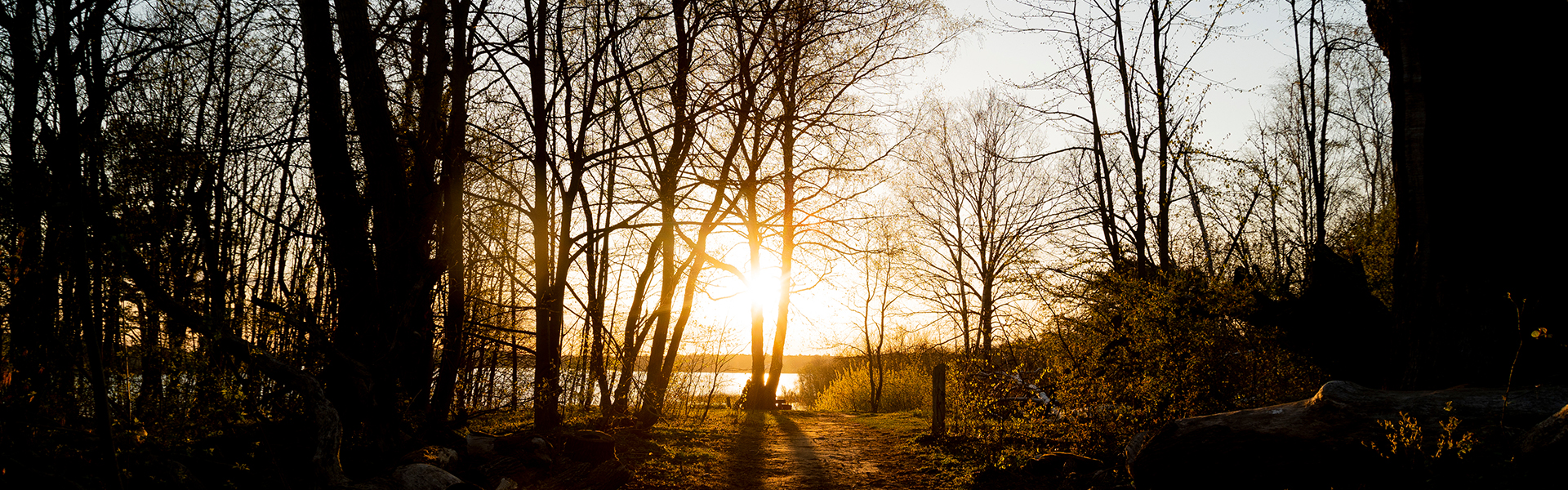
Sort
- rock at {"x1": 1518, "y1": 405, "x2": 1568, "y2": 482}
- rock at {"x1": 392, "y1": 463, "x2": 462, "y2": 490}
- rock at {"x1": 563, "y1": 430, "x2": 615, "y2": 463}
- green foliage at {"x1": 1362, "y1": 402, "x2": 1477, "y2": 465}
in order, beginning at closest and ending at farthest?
rock at {"x1": 1518, "y1": 405, "x2": 1568, "y2": 482}
green foliage at {"x1": 1362, "y1": 402, "x2": 1477, "y2": 465}
rock at {"x1": 392, "y1": 463, "x2": 462, "y2": 490}
rock at {"x1": 563, "y1": 430, "x2": 615, "y2": 463}

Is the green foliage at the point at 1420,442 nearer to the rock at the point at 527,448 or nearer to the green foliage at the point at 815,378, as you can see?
the rock at the point at 527,448

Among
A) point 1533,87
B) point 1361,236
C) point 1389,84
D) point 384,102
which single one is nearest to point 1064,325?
point 1389,84

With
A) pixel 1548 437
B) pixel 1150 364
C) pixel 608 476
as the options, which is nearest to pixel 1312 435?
pixel 1548 437

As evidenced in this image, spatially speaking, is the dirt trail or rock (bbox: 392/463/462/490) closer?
rock (bbox: 392/463/462/490)

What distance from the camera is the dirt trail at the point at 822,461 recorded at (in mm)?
7523

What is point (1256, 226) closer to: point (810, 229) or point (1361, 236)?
point (1361, 236)

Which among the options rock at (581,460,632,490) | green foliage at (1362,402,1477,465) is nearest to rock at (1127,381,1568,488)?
green foliage at (1362,402,1477,465)

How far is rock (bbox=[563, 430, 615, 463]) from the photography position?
716 cm

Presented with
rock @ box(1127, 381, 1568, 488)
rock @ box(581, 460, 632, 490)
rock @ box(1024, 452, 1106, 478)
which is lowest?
rock @ box(581, 460, 632, 490)

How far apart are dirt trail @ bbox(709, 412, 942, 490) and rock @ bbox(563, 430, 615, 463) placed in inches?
41.1

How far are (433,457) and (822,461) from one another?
435 centimetres

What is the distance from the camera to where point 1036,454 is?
7176 mm

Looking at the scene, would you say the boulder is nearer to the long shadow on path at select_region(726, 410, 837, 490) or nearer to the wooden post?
the long shadow on path at select_region(726, 410, 837, 490)

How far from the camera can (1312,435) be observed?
4254mm
